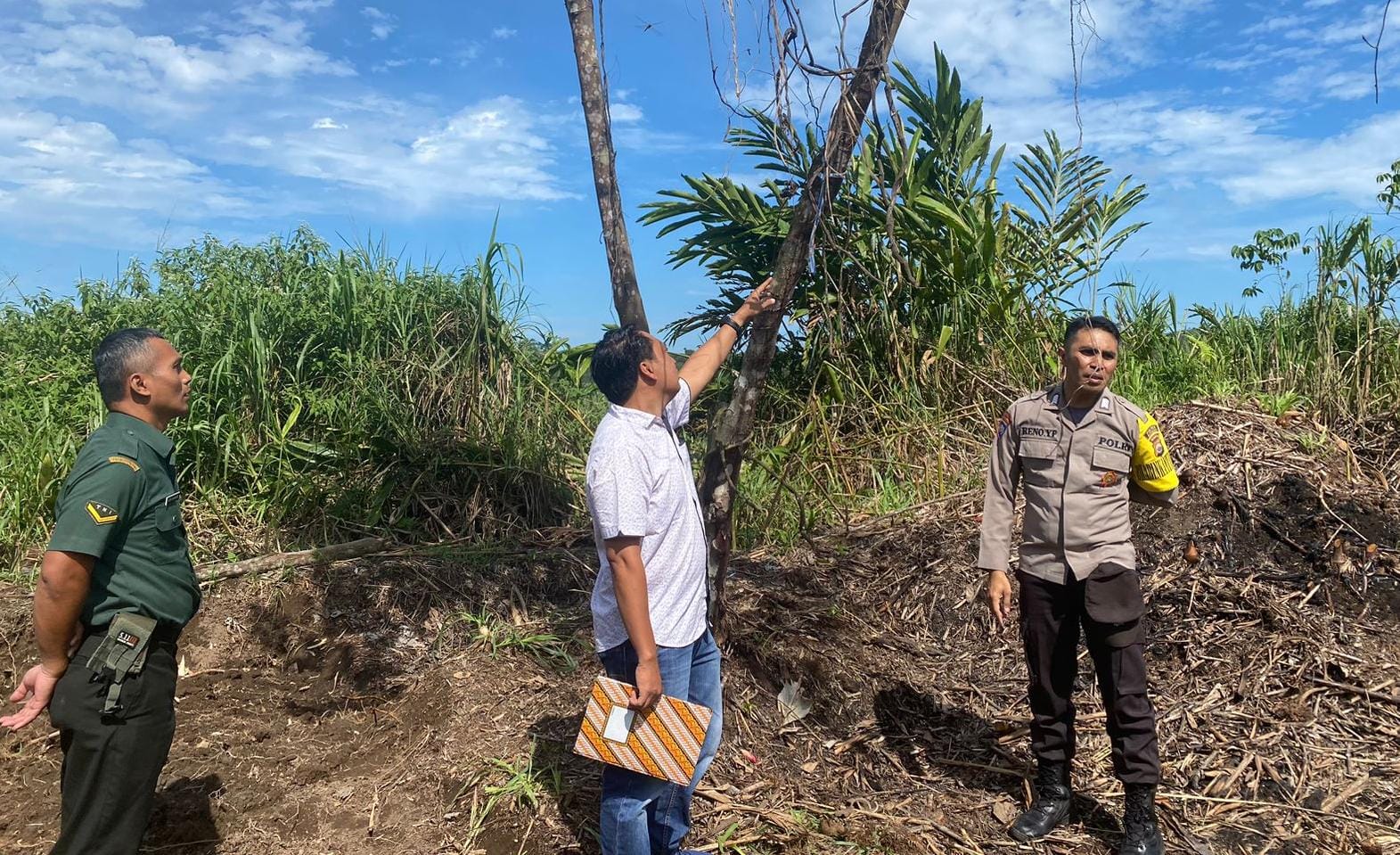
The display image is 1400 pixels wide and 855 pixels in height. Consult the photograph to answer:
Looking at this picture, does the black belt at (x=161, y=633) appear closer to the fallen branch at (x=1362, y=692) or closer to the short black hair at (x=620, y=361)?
the short black hair at (x=620, y=361)

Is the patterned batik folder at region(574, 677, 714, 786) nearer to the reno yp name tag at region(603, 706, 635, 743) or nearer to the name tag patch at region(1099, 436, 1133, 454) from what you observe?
the reno yp name tag at region(603, 706, 635, 743)

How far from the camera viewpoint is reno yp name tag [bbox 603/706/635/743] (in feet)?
8.61

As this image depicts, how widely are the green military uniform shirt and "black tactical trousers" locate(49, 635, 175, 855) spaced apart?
0.44ft

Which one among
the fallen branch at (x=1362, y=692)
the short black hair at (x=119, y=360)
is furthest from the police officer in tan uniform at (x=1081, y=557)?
the short black hair at (x=119, y=360)

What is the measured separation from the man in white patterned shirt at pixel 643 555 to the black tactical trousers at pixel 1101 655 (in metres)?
1.25

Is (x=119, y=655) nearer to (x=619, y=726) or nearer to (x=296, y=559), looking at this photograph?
(x=619, y=726)

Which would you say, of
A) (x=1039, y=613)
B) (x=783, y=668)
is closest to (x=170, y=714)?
(x=783, y=668)

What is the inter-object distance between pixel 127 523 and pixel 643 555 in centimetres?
144

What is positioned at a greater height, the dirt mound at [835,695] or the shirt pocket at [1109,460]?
the shirt pocket at [1109,460]

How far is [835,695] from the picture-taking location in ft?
13.8

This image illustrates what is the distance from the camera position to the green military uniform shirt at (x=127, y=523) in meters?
2.57

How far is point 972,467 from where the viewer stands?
622cm

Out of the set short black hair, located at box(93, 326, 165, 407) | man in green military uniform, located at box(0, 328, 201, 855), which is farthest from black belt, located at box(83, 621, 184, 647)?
short black hair, located at box(93, 326, 165, 407)

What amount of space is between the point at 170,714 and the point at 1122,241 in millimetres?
7692
